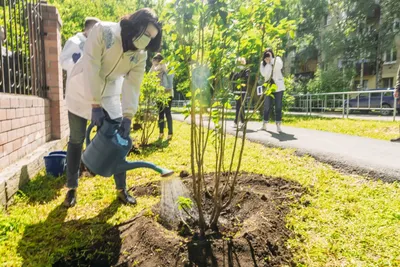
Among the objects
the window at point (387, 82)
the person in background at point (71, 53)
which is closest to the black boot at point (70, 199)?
the person in background at point (71, 53)

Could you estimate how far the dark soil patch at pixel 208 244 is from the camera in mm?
1797

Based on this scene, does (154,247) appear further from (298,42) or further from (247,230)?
(298,42)

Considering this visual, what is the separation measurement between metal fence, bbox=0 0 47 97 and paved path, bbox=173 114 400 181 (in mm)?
3822

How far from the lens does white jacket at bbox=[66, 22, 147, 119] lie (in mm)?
2381

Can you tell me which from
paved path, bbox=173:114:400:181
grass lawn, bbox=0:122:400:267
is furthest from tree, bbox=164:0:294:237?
paved path, bbox=173:114:400:181

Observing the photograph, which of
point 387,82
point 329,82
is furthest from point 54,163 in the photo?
point 387,82

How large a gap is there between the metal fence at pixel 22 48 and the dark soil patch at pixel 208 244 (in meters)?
2.13

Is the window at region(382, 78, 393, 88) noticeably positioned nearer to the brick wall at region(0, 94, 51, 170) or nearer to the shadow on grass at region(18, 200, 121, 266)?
the brick wall at region(0, 94, 51, 170)

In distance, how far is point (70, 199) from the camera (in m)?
2.84

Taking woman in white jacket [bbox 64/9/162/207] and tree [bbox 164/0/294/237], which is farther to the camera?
woman in white jacket [bbox 64/9/162/207]

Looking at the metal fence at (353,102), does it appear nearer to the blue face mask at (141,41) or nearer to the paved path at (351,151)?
the paved path at (351,151)

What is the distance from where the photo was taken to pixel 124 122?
8.64 ft

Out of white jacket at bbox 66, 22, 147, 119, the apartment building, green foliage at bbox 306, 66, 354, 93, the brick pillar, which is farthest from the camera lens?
the apartment building

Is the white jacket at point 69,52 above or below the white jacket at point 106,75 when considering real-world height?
above
